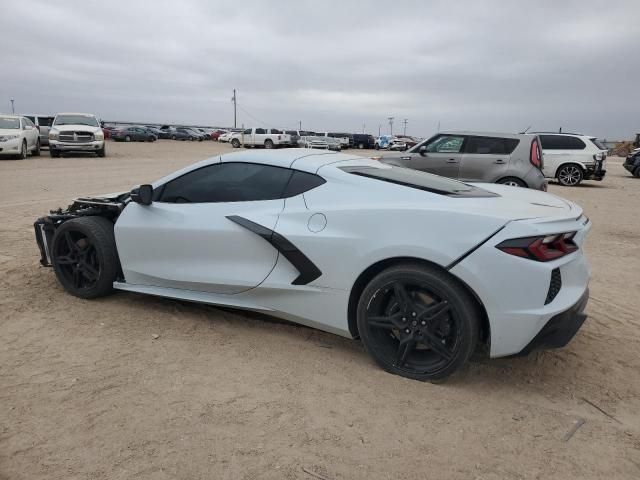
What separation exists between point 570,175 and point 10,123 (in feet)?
62.4

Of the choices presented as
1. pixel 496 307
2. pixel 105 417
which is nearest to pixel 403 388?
pixel 496 307

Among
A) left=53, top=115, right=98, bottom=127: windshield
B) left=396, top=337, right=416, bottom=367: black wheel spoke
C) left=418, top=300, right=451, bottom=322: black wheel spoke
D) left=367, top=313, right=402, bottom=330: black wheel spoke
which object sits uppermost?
left=53, top=115, right=98, bottom=127: windshield

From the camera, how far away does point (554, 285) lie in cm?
278

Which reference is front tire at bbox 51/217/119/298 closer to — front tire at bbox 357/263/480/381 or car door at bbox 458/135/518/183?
front tire at bbox 357/263/480/381

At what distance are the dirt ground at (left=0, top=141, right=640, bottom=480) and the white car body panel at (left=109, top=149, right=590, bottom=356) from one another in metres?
0.34

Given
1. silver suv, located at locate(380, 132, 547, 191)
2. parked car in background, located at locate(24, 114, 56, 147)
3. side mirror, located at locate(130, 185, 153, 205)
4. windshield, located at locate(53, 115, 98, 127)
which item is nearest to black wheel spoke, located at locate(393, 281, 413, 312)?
side mirror, located at locate(130, 185, 153, 205)

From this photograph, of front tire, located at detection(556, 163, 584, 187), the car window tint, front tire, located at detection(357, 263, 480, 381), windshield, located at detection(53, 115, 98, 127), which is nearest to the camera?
front tire, located at detection(357, 263, 480, 381)

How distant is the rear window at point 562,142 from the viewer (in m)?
15.3

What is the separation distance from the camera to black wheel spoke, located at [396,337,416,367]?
9.89 ft

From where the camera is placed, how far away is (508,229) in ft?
8.97

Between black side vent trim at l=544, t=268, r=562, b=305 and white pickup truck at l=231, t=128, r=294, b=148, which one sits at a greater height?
white pickup truck at l=231, t=128, r=294, b=148

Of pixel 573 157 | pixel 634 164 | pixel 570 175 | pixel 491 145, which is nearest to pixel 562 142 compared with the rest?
pixel 573 157

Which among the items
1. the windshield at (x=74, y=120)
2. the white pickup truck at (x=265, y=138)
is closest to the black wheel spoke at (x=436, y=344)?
the windshield at (x=74, y=120)

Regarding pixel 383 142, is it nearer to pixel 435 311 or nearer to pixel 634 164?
pixel 634 164
